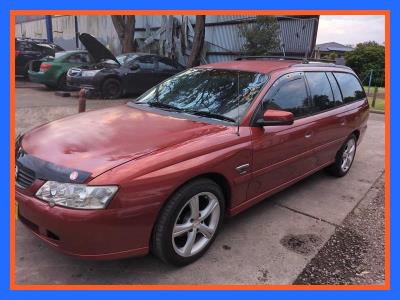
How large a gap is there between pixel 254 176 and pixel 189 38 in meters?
14.7

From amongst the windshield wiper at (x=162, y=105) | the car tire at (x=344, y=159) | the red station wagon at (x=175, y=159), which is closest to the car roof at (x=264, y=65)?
the red station wagon at (x=175, y=159)

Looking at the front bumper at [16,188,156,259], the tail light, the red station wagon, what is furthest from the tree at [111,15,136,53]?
the front bumper at [16,188,156,259]

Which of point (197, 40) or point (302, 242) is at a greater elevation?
point (197, 40)

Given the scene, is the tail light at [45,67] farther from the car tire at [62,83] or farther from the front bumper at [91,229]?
the front bumper at [91,229]

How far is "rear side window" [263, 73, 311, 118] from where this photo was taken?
3902mm

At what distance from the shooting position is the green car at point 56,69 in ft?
41.0

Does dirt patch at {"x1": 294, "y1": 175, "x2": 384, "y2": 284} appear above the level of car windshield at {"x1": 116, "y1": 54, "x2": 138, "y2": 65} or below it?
below

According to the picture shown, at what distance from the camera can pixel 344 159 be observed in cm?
562

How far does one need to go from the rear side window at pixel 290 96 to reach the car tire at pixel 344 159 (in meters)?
1.37

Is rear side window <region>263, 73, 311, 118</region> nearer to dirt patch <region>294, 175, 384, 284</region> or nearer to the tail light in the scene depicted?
dirt patch <region>294, 175, 384, 284</region>

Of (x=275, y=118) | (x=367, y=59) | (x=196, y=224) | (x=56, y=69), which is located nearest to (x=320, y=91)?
(x=275, y=118)

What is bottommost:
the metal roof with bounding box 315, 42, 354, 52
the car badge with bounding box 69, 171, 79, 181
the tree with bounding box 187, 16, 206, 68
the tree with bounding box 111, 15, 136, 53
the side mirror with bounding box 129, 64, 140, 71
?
the car badge with bounding box 69, 171, 79, 181

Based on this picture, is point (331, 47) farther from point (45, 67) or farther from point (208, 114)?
point (208, 114)

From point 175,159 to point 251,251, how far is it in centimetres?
122
